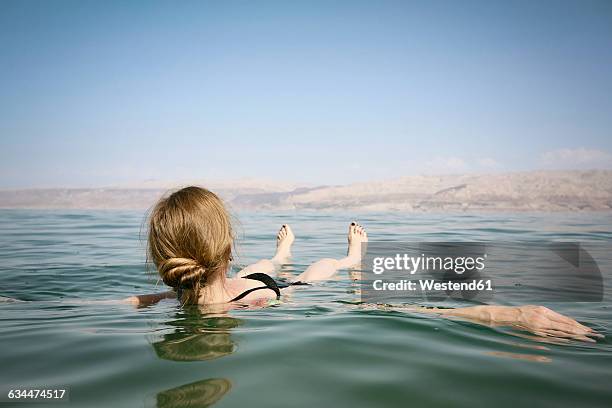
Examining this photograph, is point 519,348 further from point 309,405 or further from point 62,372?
point 62,372

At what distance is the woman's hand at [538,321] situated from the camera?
2.32 m

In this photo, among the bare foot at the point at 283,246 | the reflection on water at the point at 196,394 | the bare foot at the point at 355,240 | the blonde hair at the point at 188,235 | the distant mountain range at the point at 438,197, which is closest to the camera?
the reflection on water at the point at 196,394

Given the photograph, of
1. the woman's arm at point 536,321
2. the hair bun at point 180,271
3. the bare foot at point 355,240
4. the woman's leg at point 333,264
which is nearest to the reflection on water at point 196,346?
the hair bun at point 180,271

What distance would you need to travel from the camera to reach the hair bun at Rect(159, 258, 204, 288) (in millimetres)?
2605

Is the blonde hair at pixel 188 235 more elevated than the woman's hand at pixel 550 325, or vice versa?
the blonde hair at pixel 188 235

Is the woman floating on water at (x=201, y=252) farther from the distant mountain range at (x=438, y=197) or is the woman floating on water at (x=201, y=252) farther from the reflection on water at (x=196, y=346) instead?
the distant mountain range at (x=438, y=197)

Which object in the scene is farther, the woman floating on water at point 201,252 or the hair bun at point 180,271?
the hair bun at point 180,271

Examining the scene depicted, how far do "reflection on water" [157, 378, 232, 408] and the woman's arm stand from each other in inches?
62.7

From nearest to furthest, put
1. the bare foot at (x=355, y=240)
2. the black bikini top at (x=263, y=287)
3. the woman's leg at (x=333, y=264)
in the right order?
1. the black bikini top at (x=263, y=287)
2. the woman's leg at (x=333, y=264)
3. the bare foot at (x=355, y=240)

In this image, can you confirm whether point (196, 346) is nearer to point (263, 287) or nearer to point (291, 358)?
point (291, 358)

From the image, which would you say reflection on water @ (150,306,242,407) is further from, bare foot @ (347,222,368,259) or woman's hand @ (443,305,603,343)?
bare foot @ (347,222,368,259)

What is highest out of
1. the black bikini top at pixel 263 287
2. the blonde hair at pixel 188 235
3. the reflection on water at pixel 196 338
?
the blonde hair at pixel 188 235

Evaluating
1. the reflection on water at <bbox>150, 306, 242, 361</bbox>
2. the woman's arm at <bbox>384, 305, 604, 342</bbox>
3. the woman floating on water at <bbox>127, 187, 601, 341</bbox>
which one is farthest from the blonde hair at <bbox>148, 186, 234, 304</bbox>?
the woman's arm at <bbox>384, 305, 604, 342</bbox>

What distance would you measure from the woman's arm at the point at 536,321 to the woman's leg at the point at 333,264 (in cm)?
208
